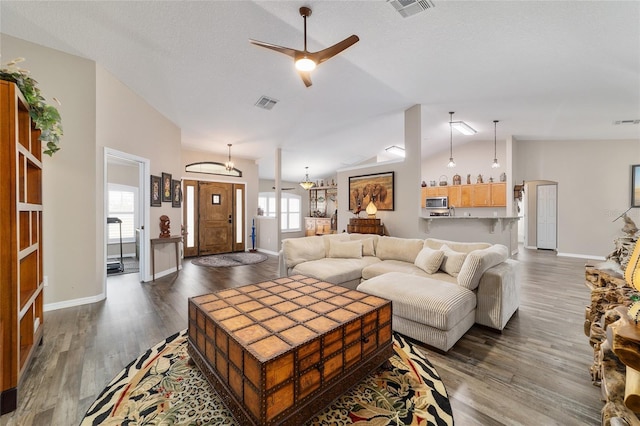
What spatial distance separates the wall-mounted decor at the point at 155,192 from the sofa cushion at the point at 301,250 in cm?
269

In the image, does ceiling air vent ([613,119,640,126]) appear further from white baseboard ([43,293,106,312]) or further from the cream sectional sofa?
white baseboard ([43,293,106,312])

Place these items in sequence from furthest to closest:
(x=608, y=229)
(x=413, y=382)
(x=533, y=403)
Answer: (x=608, y=229) < (x=413, y=382) < (x=533, y=403)

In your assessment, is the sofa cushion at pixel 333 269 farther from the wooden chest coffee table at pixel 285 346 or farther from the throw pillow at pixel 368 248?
the wooden chest coffee table at pixel 285 346

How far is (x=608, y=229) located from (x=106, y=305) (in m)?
10.4

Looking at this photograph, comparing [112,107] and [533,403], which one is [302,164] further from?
[533,403]

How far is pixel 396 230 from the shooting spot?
18.7ft

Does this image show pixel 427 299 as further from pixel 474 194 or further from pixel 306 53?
pixel 474 194

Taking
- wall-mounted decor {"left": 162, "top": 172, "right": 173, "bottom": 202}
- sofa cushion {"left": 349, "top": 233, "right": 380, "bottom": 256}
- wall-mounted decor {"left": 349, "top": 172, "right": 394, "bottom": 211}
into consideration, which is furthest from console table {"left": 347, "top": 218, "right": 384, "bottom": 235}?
wall-mounted decor {"left": 162, "top": 172, "right": 173, "bottom": 202}

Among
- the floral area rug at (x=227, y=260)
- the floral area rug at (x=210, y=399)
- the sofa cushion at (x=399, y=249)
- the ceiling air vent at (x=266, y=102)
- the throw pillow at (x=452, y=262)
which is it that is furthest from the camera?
the floral area rug at (x=227, y=260)

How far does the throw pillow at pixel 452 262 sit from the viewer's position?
304cm

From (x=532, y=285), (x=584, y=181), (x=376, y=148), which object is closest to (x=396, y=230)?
(x=532, y=285)

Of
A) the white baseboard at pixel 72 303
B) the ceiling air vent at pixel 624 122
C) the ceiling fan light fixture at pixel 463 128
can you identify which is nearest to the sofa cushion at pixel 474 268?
the ceiling fan light fixture at pixel 463 128

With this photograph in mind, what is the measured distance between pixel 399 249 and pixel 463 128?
420cm

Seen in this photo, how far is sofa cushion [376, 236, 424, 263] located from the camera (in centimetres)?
382
